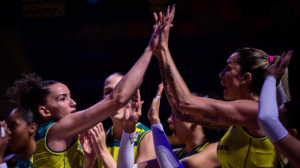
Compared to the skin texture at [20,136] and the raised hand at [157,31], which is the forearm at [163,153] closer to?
the raised hand at [157,31]

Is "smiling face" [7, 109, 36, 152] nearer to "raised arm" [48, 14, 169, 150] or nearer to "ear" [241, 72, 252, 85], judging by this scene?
"raised arm" [48, 14, 169, 150]

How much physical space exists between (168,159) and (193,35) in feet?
9.27

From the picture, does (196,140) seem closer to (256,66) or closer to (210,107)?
(210,107)

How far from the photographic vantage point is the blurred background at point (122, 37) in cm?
389

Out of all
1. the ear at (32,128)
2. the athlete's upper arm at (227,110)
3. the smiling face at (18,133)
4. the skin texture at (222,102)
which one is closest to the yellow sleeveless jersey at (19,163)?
the smiling face at (18,133)

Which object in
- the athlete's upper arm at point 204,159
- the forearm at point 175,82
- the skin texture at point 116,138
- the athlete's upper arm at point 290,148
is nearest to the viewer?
the athlete's upper arm at point 290,148

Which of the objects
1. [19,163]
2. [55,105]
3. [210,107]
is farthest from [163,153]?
[19,163]

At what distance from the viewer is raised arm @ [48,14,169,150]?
5.13 ft

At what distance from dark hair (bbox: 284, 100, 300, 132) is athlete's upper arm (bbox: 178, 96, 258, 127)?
0.16 meters

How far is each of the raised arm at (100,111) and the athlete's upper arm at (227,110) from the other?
12.8 inches

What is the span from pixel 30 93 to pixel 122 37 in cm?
276

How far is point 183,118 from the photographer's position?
68.9 inches

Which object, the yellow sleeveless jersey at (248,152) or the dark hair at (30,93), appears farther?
the dark hair at (30,93)

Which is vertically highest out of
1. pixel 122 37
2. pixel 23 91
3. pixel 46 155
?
pixel 122 37
